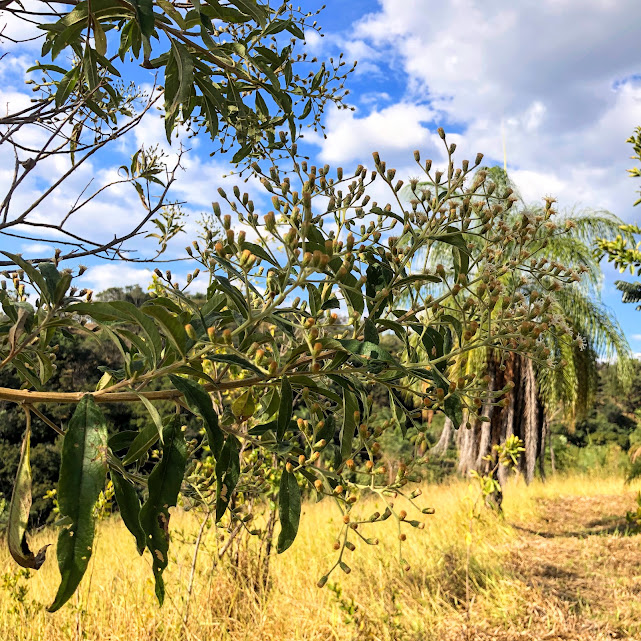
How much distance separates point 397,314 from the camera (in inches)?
41.8

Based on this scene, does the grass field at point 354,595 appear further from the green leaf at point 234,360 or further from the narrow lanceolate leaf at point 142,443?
the green leaf at point 234,360

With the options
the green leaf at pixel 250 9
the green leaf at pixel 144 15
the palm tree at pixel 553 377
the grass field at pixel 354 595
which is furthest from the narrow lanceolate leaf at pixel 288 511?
the palm tree at pixel 553 377

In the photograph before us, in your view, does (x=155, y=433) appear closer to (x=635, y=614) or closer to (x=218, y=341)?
(x=218, y=341)

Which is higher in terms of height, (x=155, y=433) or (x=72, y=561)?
(x=155, y=433)

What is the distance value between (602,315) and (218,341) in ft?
32.8

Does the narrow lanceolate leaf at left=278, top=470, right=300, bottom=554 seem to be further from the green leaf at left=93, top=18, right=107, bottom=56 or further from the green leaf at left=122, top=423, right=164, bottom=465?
the green leaf at left=93, top=18, right=107, bottom=56

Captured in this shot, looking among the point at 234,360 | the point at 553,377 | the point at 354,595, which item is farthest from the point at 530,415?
the point at 234,360

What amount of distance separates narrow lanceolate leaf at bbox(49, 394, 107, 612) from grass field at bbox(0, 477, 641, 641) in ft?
6.71

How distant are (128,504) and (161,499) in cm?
5

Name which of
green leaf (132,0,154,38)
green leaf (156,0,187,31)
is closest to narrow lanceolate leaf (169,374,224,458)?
green leaf (132,0,154,38)

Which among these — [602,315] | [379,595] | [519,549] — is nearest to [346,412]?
[379,595]

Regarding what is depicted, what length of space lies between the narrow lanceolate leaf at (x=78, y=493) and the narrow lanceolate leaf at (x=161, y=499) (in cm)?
9

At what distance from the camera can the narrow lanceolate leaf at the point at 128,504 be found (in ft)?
2.53

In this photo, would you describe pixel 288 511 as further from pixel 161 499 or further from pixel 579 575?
pixel 579 575
